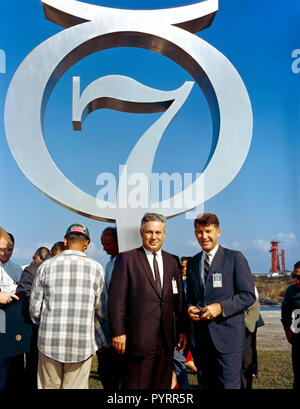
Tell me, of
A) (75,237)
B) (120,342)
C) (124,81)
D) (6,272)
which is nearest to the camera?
(120,342)

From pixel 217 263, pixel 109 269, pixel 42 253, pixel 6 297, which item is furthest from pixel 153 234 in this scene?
pixel 42 253

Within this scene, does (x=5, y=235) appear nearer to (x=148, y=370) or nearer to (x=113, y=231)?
(x=113, y=231)

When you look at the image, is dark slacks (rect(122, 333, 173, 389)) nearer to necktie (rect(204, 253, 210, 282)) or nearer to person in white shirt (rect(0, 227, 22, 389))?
necktie (rect(204, 253, 210, 282))

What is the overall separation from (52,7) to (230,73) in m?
1.95

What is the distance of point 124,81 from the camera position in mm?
3791

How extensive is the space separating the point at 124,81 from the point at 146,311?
2380 mm

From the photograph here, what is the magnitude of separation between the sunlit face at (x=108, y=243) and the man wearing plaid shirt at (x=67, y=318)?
0.94m

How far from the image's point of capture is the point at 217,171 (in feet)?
12.1

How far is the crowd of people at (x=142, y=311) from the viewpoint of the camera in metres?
2.40
